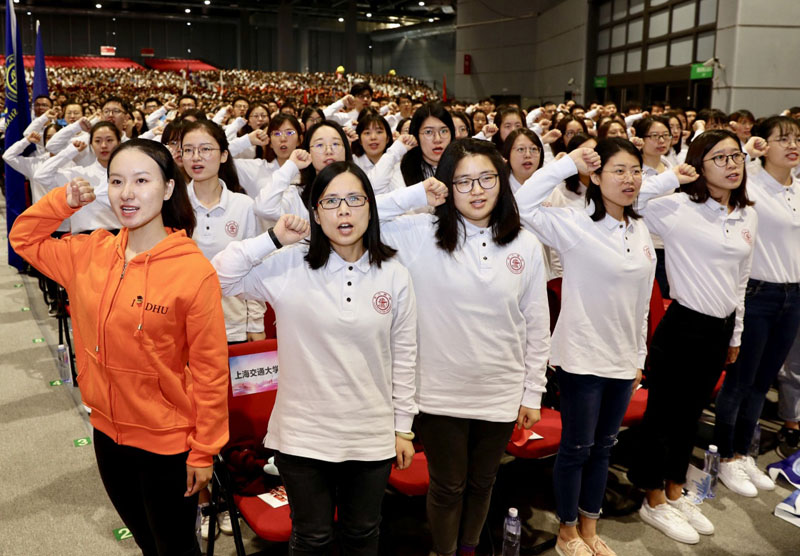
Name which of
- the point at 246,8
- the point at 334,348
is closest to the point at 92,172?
the point at 334,348

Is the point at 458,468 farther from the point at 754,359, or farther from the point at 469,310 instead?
the point at 754,359

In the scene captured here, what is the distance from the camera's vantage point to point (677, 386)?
322 centimetres

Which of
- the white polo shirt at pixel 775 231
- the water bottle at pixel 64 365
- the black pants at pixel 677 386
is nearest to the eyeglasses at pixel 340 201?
the black pants at pixel 677 386

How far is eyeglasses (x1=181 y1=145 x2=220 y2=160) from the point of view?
3256 millimetres

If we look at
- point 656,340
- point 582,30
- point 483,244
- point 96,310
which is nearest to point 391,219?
point 483,244

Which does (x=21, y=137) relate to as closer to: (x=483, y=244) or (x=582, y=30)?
(x=483, y=244)

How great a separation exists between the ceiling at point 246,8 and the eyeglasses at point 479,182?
3422 cm

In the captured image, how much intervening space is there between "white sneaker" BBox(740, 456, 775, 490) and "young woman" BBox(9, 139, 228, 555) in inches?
116

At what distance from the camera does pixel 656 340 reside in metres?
3.27

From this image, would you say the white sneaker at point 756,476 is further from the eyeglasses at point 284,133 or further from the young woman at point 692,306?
the eyeglasses at point 284,133

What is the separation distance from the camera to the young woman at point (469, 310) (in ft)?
7.75

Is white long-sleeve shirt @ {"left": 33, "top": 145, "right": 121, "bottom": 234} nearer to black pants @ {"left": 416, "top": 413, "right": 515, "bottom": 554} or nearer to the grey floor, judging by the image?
the grey floor

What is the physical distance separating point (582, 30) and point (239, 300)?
1694 cm

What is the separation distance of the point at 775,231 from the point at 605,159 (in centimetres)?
139
